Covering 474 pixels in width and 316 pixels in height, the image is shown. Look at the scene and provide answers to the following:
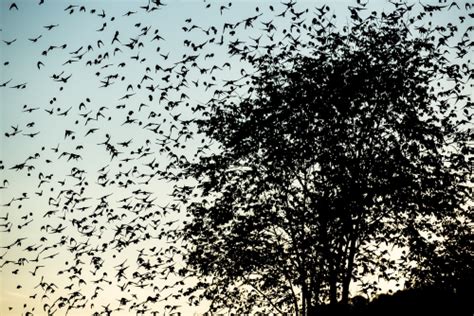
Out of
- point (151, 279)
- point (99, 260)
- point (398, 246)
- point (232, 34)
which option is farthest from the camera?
point (398, 246)

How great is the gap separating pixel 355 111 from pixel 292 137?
355cm

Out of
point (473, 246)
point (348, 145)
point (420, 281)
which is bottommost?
point (420, 281)

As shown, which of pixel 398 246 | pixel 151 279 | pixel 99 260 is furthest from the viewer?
pixel 398 246

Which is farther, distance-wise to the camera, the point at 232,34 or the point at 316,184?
the point at 316,184

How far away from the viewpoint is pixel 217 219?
25344mm

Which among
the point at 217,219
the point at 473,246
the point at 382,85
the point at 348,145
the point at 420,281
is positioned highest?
the point at 382,85

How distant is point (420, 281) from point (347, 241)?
4.34 metres

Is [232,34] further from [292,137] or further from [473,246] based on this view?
[473,246]

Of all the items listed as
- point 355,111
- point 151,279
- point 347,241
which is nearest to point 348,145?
point 355,111

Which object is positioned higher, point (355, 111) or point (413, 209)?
point (355, 111)

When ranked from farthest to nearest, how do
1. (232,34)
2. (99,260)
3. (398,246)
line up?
1. (398,246)
2. (99,260)
3. (232,34)

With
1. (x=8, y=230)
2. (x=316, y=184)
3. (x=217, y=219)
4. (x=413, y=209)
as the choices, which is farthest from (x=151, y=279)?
(x=413, y=209)

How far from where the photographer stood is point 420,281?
24.7 m

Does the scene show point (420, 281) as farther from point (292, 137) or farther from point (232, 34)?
point (232, 34)
